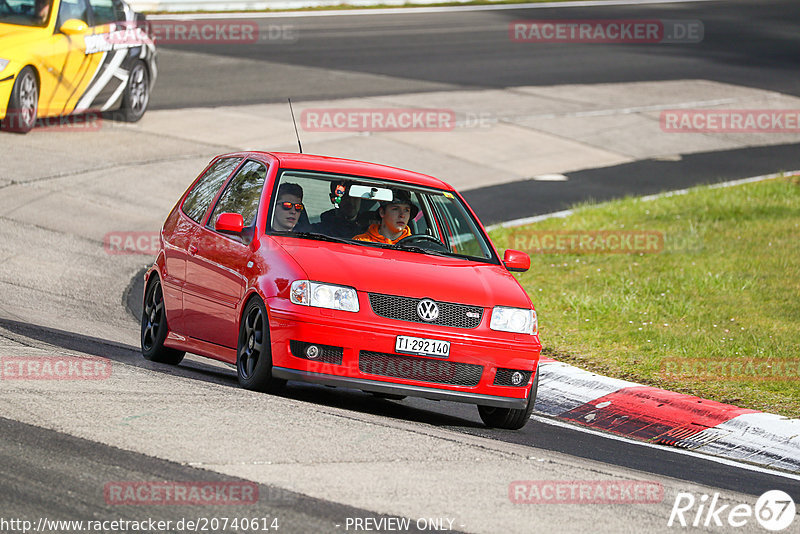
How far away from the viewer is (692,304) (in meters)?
12.2

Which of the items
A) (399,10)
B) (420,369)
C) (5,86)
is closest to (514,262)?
(420,369)

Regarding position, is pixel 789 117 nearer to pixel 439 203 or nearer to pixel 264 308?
pixel 439 203

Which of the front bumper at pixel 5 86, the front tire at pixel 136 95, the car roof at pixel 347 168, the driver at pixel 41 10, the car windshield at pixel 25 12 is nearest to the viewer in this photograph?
the car roof at pixel 347 168

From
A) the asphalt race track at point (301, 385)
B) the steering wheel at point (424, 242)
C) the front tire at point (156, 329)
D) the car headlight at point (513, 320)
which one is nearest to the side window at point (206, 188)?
the front tire at point (156, 329)

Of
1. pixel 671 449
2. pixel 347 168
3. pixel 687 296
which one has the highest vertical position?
pixel 347 168

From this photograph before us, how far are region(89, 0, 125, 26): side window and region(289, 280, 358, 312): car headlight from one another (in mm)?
11382

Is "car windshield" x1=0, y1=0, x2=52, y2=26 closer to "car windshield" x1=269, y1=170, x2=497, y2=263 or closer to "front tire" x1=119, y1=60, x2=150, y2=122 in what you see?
"front tire" x1=119, y1=60, x2=150, y2=122

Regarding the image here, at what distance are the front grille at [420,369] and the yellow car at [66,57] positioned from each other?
9765mm

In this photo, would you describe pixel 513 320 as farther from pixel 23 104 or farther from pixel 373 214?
pixel 23 104

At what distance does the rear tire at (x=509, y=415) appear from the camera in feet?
27.0

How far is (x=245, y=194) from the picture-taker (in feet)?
29.3

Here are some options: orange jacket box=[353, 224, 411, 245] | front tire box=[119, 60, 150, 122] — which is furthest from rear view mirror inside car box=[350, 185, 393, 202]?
front tire box=[119, 60, 150, 122]

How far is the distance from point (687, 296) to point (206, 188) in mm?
5197

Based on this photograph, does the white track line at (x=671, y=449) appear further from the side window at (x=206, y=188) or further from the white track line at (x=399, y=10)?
the white track line at (x=399, y=10)
